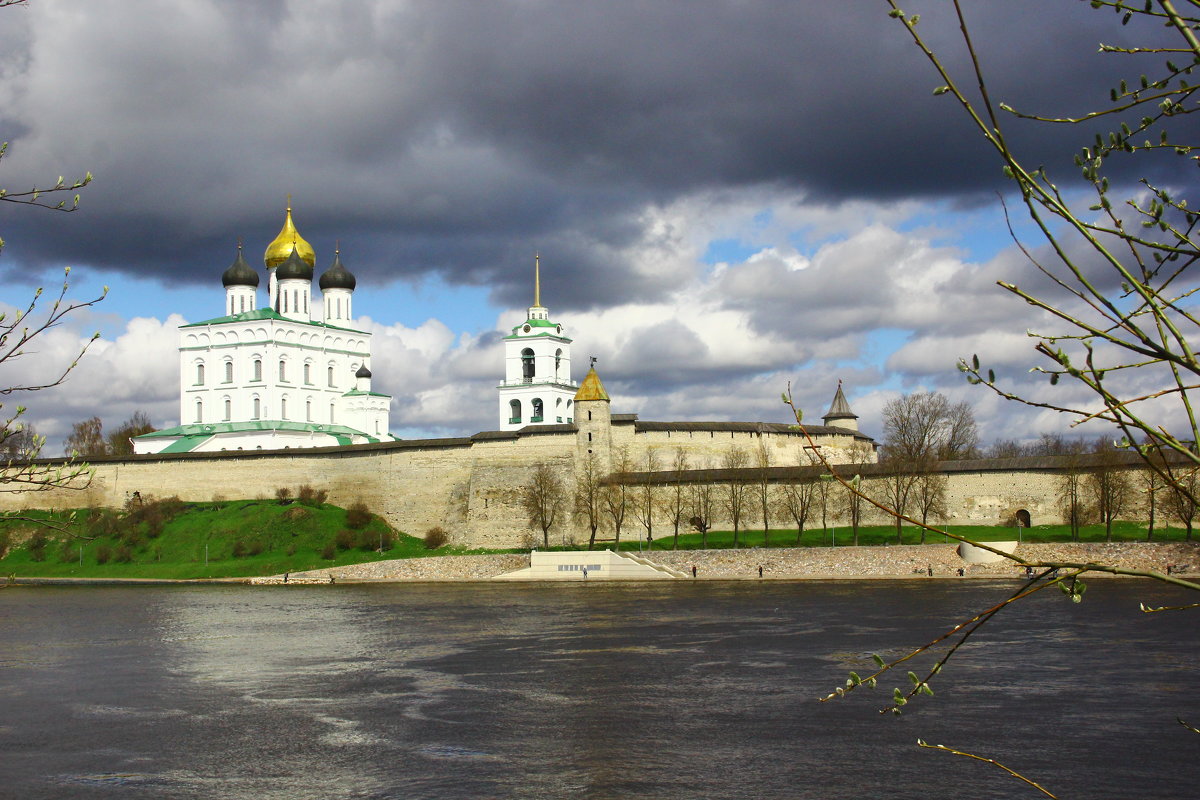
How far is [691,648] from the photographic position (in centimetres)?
1853

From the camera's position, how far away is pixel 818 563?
3359 centimetres

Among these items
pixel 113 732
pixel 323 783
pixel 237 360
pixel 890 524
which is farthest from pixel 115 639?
pixel 237 360

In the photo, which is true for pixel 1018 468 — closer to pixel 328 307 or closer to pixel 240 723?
pixel 240 723

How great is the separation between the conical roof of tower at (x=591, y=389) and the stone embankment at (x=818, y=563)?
638 centimetres

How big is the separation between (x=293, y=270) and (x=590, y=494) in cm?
2264

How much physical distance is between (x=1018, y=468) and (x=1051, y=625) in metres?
15.6

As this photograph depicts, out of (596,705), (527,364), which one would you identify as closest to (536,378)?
(527,364)

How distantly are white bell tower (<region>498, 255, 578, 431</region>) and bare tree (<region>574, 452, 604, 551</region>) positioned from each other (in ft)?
49.8

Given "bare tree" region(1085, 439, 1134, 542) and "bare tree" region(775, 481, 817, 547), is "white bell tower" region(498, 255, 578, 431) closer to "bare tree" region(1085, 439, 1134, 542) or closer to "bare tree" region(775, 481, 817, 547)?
"bare tree" region(775, 481, 817, 547)

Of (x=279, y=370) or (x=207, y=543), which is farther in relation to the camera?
(x=279, y=370)

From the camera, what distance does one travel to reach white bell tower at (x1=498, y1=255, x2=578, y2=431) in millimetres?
55844

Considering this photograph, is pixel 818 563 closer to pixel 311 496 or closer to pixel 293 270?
pixel 311 496

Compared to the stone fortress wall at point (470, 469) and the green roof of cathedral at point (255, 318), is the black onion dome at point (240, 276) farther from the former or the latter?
the stone fortress wall at point (470, 469)

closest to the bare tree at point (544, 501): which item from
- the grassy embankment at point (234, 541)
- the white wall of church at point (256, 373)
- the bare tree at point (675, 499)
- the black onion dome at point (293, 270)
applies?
the grassy embankment at point (234, 541)
